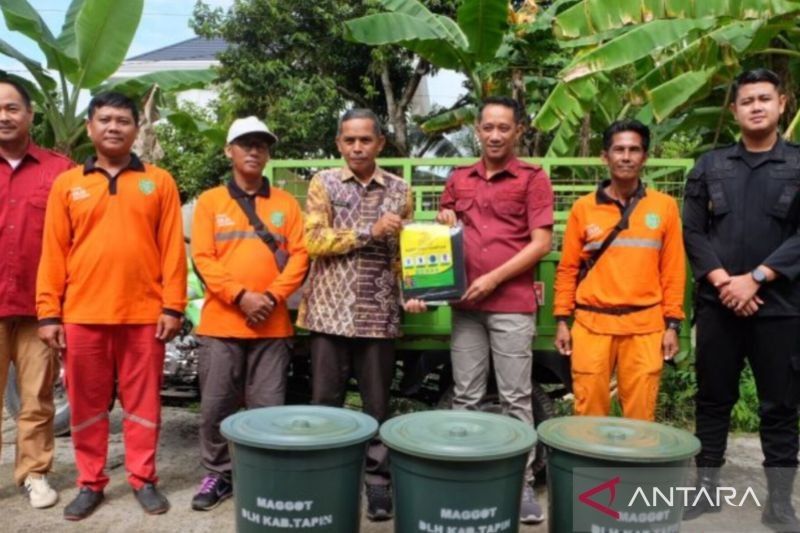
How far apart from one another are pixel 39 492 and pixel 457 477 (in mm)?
2341

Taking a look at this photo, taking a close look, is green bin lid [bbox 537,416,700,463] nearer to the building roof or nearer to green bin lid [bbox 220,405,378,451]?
green bin lid [bbox 220,405,378,451]

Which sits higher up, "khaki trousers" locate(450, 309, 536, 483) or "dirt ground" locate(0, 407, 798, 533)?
"khaki trousers" locate(450, 309, 536, 483)

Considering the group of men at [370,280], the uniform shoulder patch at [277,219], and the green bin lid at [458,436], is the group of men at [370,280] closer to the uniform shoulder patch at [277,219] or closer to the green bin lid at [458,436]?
the uniform shoulder patch at [277,219]

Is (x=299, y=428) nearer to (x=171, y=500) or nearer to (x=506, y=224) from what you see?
(x=506, y=224)

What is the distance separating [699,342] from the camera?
3.18 meters

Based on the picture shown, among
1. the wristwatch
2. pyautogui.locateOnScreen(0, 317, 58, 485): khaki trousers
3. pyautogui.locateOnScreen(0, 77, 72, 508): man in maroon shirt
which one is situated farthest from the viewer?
pyautogui.locateOnScreen(0, 317, 58, 485): khaki trousers

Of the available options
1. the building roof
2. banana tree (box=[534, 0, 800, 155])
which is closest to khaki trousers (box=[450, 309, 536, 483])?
banana tree (box=[534, 0, 800, 155])

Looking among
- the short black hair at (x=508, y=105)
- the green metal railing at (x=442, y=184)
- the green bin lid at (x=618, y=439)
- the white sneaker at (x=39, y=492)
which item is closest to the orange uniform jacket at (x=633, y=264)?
the green metal railing at (x=442, y=184)

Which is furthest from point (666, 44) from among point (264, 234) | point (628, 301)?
point (264, 234)

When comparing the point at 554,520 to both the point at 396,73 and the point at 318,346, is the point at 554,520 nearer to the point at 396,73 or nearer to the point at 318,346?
the point at 318,346

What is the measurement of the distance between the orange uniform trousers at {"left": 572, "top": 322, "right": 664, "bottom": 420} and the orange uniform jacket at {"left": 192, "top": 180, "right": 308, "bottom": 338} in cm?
137

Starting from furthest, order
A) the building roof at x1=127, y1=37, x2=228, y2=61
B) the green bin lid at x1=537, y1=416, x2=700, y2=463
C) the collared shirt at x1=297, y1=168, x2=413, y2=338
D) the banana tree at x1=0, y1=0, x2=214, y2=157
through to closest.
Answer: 1. the building roof at x1=127, y1=37, x2=228, y2=61
2. the banana tree at x1=0, y1=0, x2=214, y2=157
3. the collared shirt at x1=297, y1=168, x2=413, y2=338
4. the green bin lid at x1=537, y1=416, x2=700, y2=463

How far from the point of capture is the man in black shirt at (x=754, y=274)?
2.98 meters

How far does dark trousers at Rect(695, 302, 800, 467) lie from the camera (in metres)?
2.99
